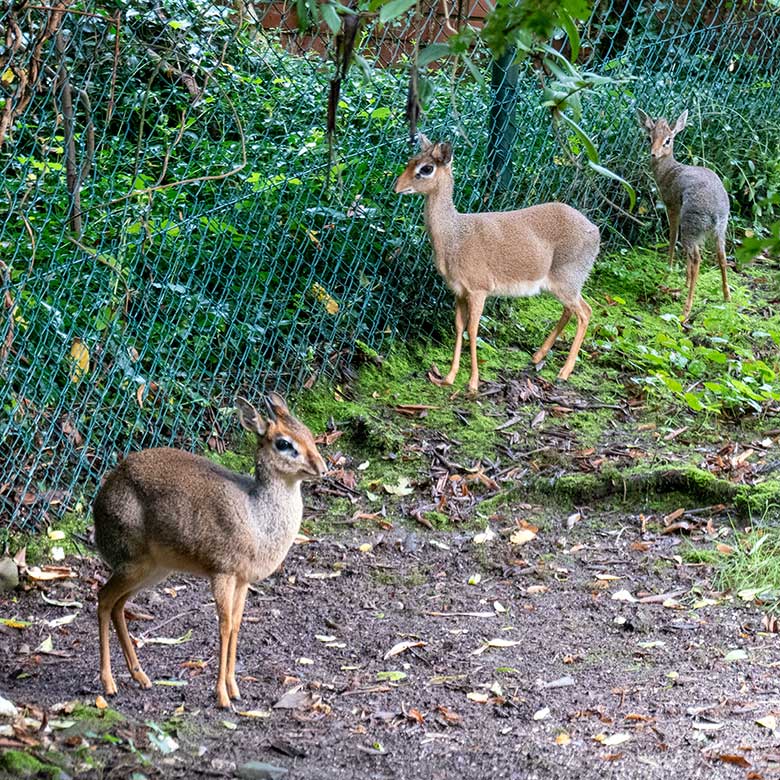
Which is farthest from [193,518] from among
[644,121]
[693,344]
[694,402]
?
[644,121]

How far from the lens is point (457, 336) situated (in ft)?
23.6

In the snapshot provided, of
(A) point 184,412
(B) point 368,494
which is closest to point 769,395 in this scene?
(B) point 368,494

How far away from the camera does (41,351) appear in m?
5.37

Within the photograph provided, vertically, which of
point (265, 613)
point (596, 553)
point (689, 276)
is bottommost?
point (265, 613)

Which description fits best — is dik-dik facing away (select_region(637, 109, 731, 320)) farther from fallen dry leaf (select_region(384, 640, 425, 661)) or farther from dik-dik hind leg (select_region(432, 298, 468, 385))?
fallen dry leaf (select_region(384, 640, 425, 661))

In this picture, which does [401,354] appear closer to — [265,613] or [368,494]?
[368,494]

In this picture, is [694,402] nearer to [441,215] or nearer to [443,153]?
[441,215]

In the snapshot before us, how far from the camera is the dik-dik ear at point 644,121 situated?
8.70 m

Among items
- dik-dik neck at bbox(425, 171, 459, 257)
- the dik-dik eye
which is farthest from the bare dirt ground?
dik-dik neck at bbox(425, 171, 459, 257)

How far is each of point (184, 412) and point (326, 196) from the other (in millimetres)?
1455

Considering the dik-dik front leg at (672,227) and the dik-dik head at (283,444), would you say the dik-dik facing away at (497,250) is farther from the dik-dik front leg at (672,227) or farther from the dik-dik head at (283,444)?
the dik-dik head at (283,444)

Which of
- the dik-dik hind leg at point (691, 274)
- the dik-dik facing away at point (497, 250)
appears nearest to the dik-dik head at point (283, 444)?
the dik-dik facing away at point (497, 250)

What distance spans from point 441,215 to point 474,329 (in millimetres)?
670

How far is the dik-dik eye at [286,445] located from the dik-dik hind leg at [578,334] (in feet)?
11.2
